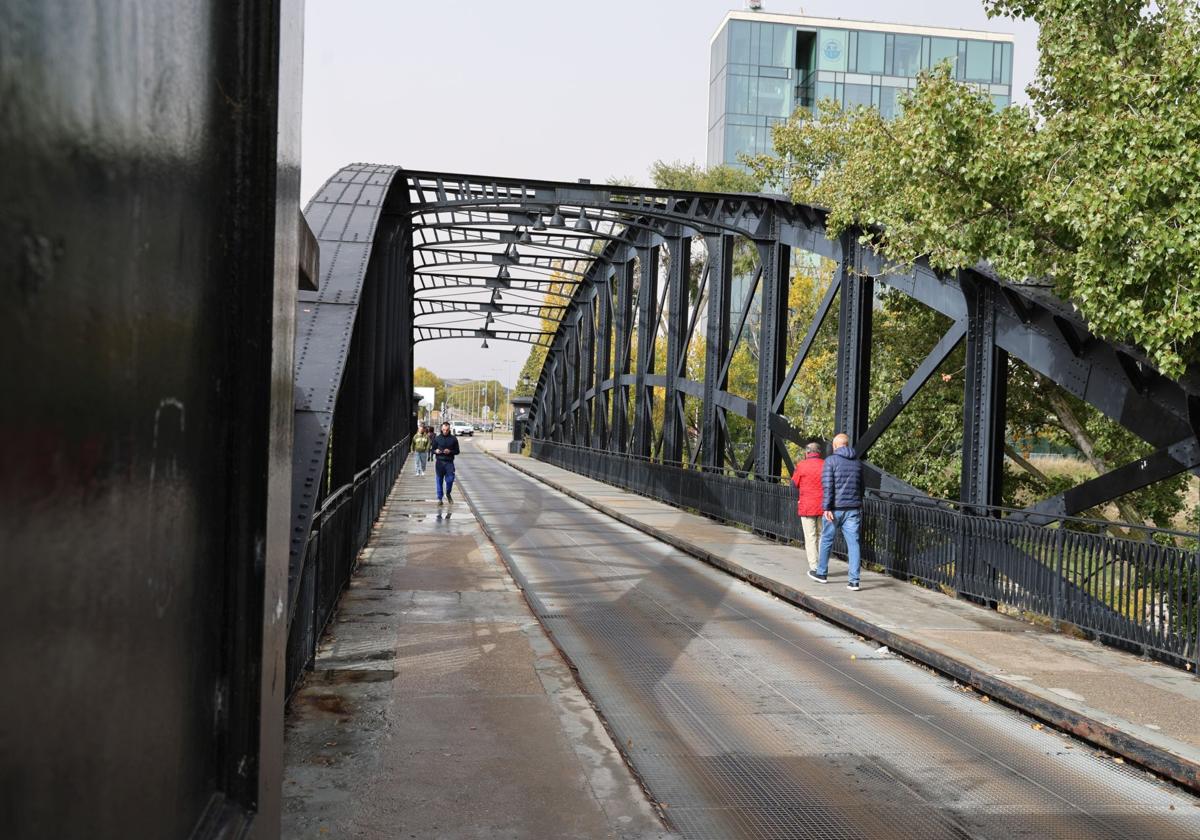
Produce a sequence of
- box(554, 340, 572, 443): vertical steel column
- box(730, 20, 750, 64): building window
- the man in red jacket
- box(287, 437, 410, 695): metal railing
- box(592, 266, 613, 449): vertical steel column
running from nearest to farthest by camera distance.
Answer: box(287, 437, 410, 695): metal railing
the man in red jacket
box(592, 266, 613, 449): vertical steel column
box(554, 340, 572, 443): vertical steel column
box(730, 20, 750, 64): building window

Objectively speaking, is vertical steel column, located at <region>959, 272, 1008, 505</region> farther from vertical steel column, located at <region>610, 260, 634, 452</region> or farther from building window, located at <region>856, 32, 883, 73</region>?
building window, located at <region>856, 32, 883, 73</region>

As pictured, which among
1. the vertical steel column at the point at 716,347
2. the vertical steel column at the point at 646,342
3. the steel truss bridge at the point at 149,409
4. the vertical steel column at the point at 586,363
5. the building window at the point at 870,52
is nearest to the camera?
the steel truss bridge at the point at 149,409

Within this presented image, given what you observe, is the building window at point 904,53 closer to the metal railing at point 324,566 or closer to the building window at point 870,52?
the building window at point 870,52

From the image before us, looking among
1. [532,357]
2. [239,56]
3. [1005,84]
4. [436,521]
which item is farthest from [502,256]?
[532,357]

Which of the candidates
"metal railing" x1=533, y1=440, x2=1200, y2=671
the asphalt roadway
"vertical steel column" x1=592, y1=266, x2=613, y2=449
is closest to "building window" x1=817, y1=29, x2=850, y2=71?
"vertical steel column" x1=592, y1=266, x2=613, y2=449

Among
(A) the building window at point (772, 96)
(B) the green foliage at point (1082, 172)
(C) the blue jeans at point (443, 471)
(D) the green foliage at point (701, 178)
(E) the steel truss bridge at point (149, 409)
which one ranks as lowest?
(C) the blue jeans at point (443, 471)

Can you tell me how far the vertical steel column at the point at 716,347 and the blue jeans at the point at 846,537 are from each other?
1030cm

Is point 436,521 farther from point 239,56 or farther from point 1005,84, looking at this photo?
point 1005,84

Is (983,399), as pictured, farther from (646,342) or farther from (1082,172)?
(646,342)

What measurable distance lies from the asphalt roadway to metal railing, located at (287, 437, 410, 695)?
2.08 metres

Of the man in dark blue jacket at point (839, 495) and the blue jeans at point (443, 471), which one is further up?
the man in dark blue jacket at point (839, 495)

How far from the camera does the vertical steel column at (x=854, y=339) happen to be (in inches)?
689

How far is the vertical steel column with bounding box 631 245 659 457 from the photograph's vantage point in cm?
3169

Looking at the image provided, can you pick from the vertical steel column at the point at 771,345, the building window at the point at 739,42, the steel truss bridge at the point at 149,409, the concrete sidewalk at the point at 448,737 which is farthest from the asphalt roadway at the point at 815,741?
Result: the building window at the point at 739,42
